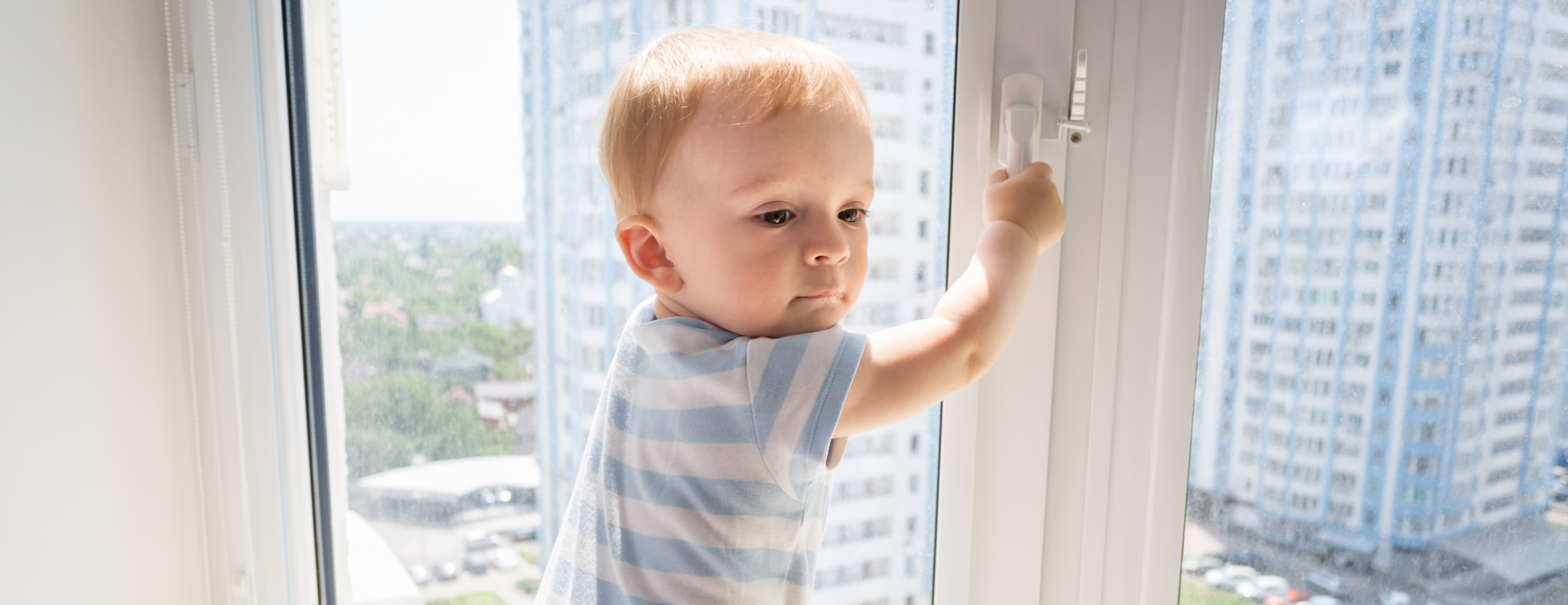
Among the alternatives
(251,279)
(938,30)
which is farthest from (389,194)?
(938,30)

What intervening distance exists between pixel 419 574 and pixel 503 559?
0.13m

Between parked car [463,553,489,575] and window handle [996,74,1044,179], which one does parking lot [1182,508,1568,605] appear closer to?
window handle [996,74,1044,179]

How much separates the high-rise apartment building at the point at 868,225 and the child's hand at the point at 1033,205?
13 cm

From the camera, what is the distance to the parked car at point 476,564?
3.12ft

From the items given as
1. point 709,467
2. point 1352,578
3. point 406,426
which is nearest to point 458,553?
point 406,426

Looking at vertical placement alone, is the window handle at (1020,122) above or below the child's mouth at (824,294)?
above

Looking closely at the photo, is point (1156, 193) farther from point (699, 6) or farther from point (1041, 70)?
point (699, 6)

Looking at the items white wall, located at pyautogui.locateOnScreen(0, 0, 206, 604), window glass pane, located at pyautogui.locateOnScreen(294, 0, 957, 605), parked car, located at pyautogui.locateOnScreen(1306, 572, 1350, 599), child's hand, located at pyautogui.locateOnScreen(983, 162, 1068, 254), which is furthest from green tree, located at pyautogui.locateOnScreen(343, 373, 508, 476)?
parked car, located at pyautogui.locateOnScreen(1306, 572, 1350, 599)

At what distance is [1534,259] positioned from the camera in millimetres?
657

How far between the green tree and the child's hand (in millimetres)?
684

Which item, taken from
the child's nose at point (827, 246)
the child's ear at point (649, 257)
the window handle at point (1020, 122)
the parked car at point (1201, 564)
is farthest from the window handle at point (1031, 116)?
the parked car at point (1201, 564)

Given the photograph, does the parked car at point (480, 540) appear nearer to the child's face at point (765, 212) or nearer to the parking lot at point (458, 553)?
the parking lot at point (458, 553)

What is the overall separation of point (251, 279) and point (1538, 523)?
4.85ft

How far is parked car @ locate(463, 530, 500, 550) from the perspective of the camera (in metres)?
0.94
